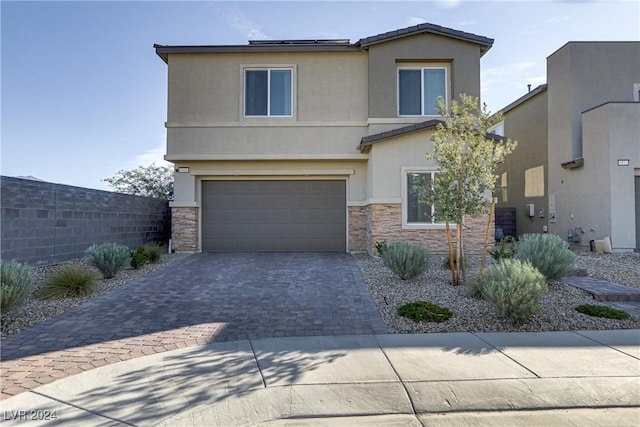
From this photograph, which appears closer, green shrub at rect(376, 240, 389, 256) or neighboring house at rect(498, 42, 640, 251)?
green shrub at rect(376, 240, 389, 256)

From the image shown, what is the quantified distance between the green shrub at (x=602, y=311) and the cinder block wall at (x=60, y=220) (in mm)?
11433

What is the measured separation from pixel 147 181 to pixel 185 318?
1946 cm

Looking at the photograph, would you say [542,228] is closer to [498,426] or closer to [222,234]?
[222,234]

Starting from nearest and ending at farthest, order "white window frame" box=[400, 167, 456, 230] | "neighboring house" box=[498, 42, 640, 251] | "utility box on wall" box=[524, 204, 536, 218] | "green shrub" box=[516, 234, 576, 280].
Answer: "green shrub" box=[516, 234, 576, 280] < "white window frame" box=[400, 167, 456, 230] < "neighboring house" box=[498, 42, 640, 251] < "utility box on wall" box=[524, 204, 536, 218]

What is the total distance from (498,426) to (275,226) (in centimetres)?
1099

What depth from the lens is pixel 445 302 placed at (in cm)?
678

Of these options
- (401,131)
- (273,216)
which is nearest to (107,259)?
(273,216)

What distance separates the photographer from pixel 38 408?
139 inches

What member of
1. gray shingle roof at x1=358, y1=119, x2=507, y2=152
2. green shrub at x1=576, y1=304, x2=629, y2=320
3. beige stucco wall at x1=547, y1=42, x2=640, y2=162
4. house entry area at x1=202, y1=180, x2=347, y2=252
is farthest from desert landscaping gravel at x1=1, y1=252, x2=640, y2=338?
beige stucco wall at x1=547, y1=42, x2=640, y2=162

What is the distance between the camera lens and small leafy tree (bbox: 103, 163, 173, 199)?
2323 cm

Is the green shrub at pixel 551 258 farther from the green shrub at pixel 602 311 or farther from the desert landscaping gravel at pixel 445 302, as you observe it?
the green shrub at pixel 602 311

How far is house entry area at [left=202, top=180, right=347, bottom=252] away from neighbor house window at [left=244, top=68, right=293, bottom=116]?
99.9 inches

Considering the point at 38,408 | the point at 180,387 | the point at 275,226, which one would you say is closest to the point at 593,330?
the point at 180,387

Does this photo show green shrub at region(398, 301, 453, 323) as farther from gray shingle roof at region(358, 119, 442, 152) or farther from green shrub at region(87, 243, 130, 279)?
green shrub at region(87, 243, 130, 279)
